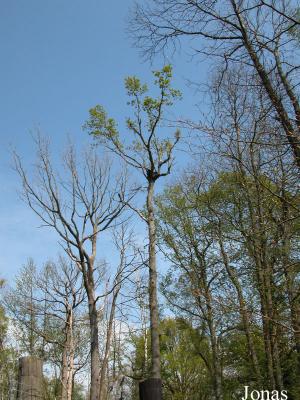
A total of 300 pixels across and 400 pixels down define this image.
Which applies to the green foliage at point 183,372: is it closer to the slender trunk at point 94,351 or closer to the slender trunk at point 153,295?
the slender trunk at point 94,351

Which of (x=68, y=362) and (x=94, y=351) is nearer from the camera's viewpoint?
(x=94, y=351)

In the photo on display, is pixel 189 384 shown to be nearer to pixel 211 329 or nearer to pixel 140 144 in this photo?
pixel 211 329

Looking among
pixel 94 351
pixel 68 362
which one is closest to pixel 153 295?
pixel 94 351

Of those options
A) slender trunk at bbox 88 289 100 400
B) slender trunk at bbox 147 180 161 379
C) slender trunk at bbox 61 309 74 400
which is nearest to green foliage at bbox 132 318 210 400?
slender trunk at bbox 61 309 74 400

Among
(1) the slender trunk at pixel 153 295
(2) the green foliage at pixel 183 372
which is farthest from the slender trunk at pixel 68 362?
(2) the green foliage at pixel 183 372

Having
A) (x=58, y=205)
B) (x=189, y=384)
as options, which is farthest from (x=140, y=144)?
(x=189, y=384)

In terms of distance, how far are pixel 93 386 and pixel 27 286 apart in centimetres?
1237

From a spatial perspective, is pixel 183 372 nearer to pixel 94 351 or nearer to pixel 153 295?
pixel 94 351

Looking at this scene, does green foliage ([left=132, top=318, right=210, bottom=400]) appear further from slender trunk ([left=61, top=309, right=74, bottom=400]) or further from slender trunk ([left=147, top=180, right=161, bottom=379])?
slender trunk ([left=147, top=180, right=161, bottom=379])

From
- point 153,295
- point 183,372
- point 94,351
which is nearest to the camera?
point 153,295

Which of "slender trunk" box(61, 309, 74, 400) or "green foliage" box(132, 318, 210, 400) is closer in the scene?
"slender trunk" box(61, 309, 74, 400)

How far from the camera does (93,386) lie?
12477mm

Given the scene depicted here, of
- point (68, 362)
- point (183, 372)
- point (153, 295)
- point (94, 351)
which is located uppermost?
point (183, 372)

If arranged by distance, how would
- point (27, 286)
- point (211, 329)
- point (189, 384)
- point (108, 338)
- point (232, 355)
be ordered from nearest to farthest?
point (108, 338)
point (211, 329)
point (232, 355)
point (27, 286)
point (189, 384)
